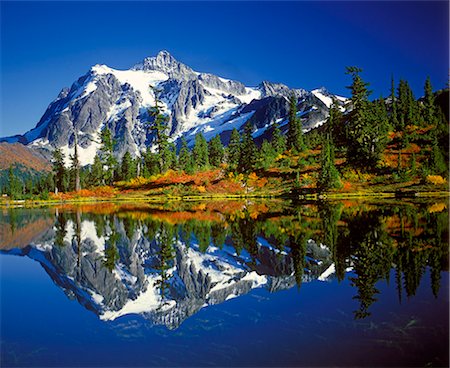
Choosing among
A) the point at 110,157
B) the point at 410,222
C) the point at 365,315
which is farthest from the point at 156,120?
the point at 365,315

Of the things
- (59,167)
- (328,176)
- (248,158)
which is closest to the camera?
(328,176)

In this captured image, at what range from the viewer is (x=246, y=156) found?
64.5 m

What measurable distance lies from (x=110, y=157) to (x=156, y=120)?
13.6 m

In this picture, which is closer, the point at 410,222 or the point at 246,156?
the point at 410,222

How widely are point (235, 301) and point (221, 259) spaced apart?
4.92 m

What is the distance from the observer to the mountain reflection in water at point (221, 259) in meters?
9.76

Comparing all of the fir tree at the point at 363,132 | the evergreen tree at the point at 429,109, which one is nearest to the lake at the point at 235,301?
the fir tree at the point at 363,132

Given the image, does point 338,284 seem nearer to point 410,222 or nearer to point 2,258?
point 410,222

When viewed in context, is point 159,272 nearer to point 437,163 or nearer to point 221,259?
point 221,259

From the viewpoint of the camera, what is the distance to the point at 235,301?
9.29 meters

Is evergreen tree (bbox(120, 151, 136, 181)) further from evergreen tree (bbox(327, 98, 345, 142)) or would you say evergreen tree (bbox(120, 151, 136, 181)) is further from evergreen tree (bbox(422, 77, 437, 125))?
evergreen tree (bbox(422, 77, 437, 125))

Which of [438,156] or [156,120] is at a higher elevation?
[156,120]

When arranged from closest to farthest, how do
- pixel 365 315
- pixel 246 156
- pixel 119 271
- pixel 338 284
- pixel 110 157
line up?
pixel 365 315
pixel 338 284
pixel 119 271
pixel 246 156
pixel 110 157

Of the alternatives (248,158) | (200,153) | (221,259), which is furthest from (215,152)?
(221,259)
